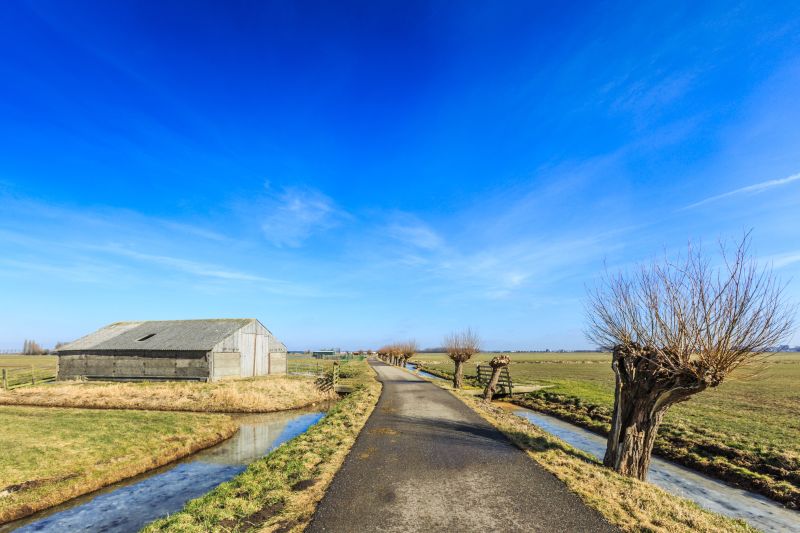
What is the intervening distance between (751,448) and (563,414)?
33.7ft

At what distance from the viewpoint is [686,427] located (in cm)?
2011

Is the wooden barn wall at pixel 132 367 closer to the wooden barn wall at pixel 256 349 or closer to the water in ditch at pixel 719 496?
the wooden barn wall at pixel 256 349

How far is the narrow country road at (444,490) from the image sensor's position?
764 centimetres

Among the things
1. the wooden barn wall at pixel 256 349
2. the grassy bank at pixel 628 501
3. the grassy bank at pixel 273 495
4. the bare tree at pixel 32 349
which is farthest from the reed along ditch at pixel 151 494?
the bare tree at pixel 32 349

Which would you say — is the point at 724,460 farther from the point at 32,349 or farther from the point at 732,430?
the point at 32,349

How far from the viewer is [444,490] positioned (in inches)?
371

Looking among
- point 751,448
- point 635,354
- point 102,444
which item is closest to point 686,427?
point 751,448

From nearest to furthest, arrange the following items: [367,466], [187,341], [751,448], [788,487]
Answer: [367,466]
[788,487]
[751,448]
[187,341]

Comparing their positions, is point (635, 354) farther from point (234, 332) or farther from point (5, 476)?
point (234, 332)

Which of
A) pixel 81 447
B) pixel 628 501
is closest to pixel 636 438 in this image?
pixel 628 501

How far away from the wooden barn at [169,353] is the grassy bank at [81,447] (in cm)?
1414

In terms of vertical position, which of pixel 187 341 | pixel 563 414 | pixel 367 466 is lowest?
pixel 563 414

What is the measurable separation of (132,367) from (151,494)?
33066 mm

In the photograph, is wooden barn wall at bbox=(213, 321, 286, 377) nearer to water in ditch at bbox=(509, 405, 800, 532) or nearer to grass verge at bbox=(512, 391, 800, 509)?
grass verge at bbox=(512, 391, 800, 509)
